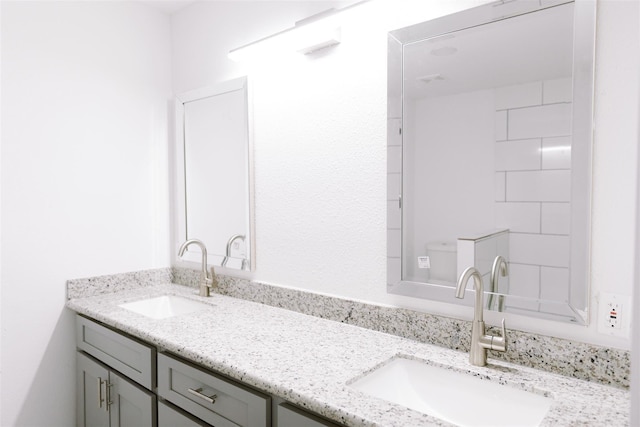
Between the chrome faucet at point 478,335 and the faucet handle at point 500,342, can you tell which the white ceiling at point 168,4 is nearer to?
the chrome faucet at point 478,335

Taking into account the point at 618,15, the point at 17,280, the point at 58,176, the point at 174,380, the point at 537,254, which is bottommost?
the point at 174,380

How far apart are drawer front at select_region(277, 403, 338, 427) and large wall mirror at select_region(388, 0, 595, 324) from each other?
0.57 m

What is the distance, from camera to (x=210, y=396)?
4.10 ft

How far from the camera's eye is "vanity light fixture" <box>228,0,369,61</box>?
1477 millimetres

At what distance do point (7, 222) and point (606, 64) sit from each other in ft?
7.43

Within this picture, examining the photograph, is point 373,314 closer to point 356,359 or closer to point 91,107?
point 356,359

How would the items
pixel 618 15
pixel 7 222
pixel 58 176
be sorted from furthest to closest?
pixel 58 176 → pixel 7 222 → pixel 618 15

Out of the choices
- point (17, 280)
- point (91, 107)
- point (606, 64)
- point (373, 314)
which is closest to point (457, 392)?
point (373, 314)

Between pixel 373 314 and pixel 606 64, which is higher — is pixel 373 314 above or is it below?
below

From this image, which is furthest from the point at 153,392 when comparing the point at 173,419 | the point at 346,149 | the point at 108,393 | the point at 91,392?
the point at 346,149

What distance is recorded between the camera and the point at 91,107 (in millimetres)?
2027

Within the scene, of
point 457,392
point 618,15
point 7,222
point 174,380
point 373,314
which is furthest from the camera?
point 7,222

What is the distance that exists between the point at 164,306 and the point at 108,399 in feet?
1.62

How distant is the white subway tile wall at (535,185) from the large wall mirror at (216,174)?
1.14 m
